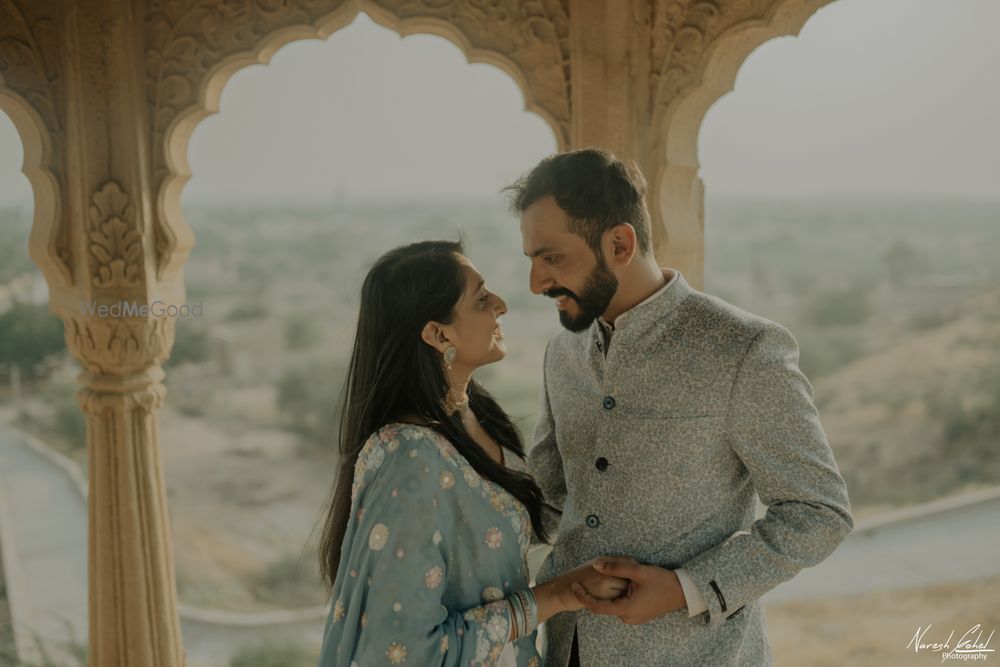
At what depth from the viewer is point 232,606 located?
14.5m

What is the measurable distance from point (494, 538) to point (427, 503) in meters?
0.18

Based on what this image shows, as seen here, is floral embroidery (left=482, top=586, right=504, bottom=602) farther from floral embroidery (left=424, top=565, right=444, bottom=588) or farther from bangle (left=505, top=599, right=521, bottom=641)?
floral embroidery (left=424, top=565, right=444, bottom=588)

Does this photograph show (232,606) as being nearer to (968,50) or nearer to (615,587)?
(615,587)

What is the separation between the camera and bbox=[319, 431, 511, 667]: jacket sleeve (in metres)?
1.65

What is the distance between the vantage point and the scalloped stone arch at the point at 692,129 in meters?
2.50

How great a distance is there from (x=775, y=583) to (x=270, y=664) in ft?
29.8

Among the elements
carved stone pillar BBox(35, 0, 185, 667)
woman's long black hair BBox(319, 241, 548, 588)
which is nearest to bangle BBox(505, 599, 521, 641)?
woman's long black hair BBox(319, 241, 548, 588)

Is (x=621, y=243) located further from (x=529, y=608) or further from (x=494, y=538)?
(x=529, y=608)

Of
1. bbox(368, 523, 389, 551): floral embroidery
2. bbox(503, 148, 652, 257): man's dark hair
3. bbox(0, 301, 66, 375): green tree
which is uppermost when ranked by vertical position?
bbox(503, 148, 652, 257): man's dark hair

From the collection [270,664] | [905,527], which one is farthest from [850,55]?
[270,664]

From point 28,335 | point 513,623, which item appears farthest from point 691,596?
point 28,335

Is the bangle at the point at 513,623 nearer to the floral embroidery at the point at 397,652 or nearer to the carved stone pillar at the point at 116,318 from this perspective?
the floral embroidery at the point at 397,652

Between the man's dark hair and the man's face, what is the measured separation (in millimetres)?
18

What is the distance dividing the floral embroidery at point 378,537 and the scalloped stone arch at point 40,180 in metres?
1.75
